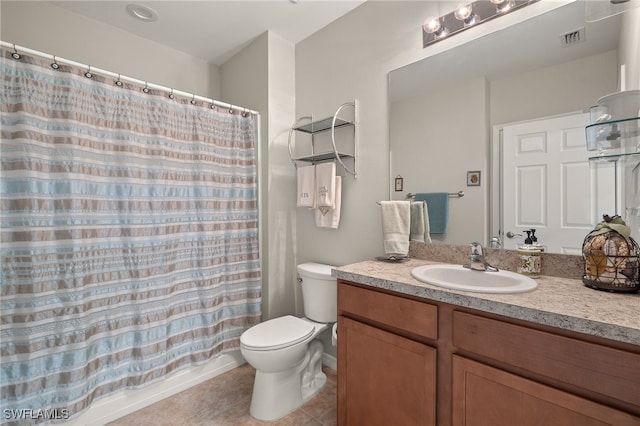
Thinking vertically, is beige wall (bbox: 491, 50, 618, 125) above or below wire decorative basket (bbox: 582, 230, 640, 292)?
above

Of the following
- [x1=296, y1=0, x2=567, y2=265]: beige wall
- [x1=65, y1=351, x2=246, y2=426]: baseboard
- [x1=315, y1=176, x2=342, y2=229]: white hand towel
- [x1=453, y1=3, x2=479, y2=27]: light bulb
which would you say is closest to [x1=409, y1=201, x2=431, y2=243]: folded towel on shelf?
[x1=296, y1=0, x2=567, y2=265]: beige wall

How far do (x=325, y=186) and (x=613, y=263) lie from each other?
4.63 feet

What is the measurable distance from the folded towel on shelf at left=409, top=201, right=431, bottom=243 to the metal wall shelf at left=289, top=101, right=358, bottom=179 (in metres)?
0.49

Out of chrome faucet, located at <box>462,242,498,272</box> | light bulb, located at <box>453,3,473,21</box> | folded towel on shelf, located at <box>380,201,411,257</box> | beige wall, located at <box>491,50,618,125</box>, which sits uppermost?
light bulb, located at <box>453,3,473,21</box>

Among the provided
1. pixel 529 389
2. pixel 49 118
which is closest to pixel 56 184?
pixel 49 118

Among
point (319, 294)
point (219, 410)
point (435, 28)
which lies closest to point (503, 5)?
point (435, 28)

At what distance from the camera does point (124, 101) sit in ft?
5.41

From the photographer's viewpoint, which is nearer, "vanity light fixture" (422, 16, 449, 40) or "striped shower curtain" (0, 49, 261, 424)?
"striped shower curtain" (0, 49, 261, 424)

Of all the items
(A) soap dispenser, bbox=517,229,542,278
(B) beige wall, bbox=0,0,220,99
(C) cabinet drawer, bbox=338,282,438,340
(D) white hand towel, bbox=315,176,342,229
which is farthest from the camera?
(D) white hand towel, bbox=315,176,342,229

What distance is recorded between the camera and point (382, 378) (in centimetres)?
124

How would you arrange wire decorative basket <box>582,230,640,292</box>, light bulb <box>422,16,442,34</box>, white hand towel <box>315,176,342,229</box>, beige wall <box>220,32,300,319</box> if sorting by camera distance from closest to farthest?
wire decorative basket <box>582,230,640,292</box> < light bulb <box>422,16,442,34</box> < white hand towel <box>315,176,342,229</box> < beige wall <box>220,32,300,319</box>

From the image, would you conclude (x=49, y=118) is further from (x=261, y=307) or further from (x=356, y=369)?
(x=356, y=369)

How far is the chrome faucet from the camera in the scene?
1310 millimetres

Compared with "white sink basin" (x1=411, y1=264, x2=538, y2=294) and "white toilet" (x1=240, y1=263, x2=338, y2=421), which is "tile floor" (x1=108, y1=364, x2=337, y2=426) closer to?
"white toilet" (x1=240, y1=263, x2=338, y2=421)
